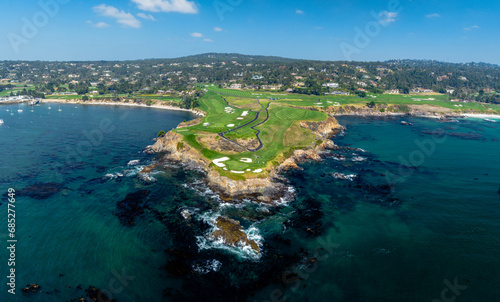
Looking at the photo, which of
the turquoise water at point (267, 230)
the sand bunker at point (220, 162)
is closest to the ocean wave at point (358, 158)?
the turquoise water at point (267, 230)

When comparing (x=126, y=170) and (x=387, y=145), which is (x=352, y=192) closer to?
(x=387, y=145)

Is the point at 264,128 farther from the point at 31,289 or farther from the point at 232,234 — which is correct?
the point at 31,289

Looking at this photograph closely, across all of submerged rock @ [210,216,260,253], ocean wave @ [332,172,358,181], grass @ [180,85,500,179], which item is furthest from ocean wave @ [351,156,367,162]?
submerged rock @ [210,216,260,253]

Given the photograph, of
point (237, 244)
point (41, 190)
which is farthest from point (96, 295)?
point (41, 190)

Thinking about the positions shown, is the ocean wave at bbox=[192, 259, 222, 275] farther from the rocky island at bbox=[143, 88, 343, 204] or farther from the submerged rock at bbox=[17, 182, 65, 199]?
the submerged rock at bbox=[17, 182, 65, 199]

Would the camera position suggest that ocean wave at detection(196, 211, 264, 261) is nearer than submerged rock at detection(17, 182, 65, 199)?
Yes

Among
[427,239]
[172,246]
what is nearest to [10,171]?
[172,246]
